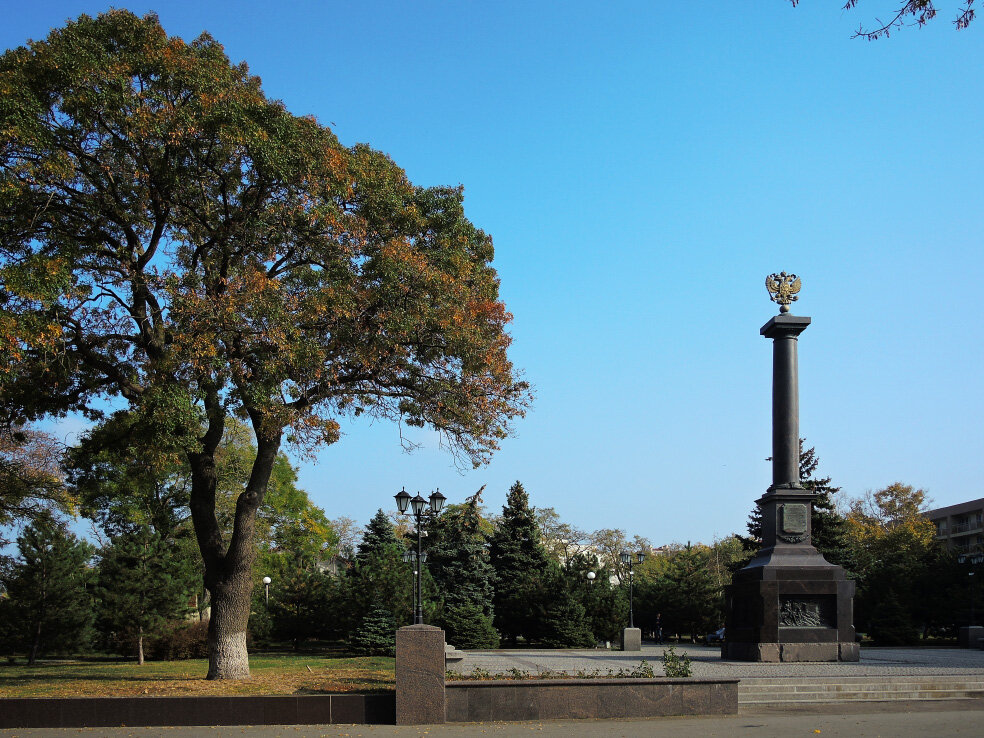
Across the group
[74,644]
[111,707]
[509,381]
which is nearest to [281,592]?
[74,644]

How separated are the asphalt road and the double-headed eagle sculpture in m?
11.8

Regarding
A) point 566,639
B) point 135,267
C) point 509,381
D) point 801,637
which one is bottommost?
point 566,639

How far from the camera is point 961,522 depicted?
8625cm

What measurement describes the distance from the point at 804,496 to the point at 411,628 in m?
12.7

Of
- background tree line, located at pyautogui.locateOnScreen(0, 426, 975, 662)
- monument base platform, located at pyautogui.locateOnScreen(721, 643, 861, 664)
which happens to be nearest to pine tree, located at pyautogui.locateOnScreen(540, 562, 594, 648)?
background tree line, located at pyautogui.locateOnScreen(0, 426, 975, 662)

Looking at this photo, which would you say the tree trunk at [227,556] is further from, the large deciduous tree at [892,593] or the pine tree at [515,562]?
the large deciduous tree at [892,593]

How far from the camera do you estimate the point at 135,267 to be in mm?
16547

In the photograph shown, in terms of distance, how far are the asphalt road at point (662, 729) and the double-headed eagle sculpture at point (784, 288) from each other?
11.8 m

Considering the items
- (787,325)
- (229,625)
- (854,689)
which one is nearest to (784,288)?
(787,325)

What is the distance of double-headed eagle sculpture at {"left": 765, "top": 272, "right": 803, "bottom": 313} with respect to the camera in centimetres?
2288

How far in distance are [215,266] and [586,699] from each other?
10625 millimetres

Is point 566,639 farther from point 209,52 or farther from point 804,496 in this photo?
point 209,52

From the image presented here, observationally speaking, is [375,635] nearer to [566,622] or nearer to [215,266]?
[566,622]

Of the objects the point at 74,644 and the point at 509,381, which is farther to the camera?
the point at 74,644
